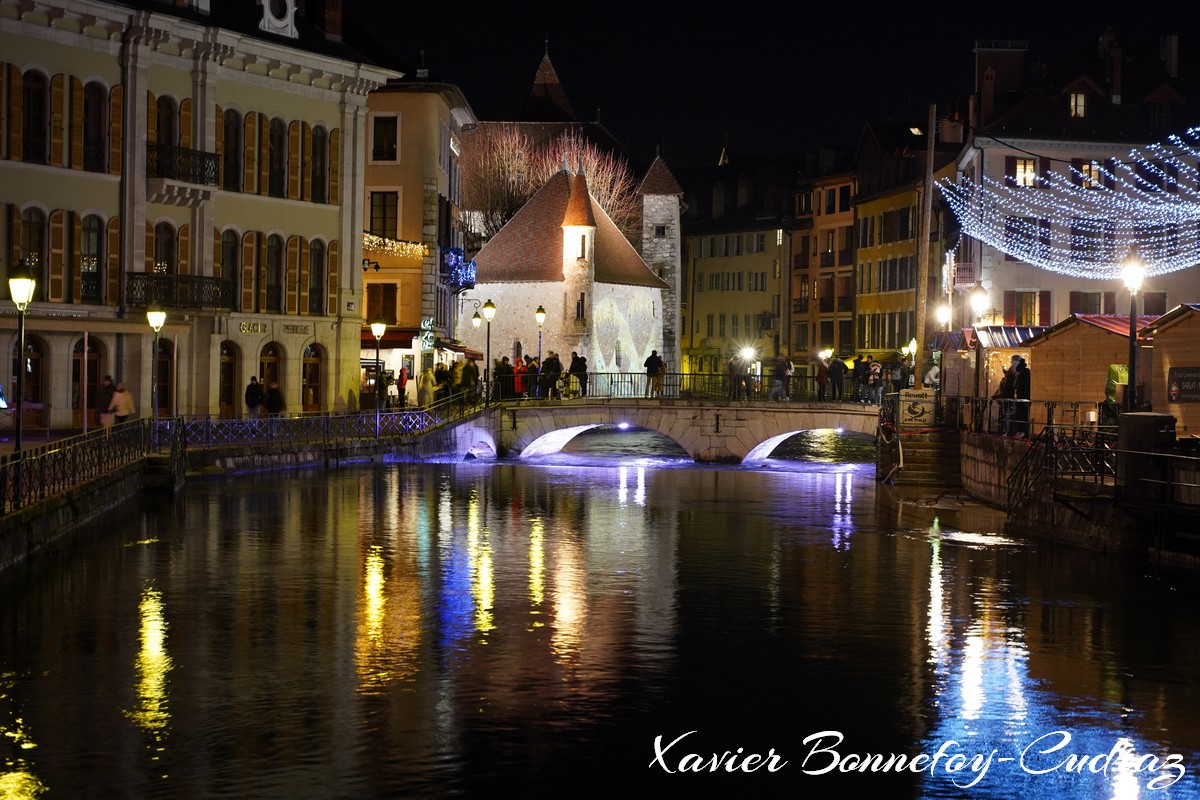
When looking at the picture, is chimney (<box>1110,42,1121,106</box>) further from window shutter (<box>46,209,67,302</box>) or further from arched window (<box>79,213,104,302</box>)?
window shutter (<box>46,209,67,302</box>)

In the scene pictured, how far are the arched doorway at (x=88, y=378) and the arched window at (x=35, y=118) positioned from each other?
452cm

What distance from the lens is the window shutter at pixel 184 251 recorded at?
4638cm

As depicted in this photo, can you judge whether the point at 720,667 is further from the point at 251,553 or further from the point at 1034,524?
the point at 1034,524

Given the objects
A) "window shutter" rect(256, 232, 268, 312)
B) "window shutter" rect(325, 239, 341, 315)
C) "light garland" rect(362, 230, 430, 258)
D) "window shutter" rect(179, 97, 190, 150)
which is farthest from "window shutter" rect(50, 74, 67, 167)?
"light garland" rect(362, 230, 430, 258)

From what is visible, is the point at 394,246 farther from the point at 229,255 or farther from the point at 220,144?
the point at 220,144

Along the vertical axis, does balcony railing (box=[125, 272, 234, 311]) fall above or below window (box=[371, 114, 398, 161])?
below

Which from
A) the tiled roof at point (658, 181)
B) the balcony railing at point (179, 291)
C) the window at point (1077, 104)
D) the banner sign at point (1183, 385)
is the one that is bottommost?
the banner sign at point (1183, 385)

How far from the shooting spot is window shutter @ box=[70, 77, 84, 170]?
4303cm

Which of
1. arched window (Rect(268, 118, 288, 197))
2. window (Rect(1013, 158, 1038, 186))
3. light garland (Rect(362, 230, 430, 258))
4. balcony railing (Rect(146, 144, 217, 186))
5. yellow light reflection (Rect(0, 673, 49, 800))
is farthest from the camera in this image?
window (Rect(1013, 158, 1038, 186))

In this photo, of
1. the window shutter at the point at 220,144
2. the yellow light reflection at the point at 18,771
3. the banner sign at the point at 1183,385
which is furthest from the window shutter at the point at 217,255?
the yellow light reflection at the point at 18,771

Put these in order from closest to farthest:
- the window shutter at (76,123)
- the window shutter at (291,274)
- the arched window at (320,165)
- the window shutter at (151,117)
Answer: the window shutter at (76,123), the window shutter at (151,117), the window shutter at (291,274), the arched window at (320,165)

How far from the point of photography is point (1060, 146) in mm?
58656

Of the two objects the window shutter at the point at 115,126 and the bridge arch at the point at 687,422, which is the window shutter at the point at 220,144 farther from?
the bridge arch at the point at 687,422

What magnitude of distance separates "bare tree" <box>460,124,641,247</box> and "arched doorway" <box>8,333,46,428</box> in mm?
48526
